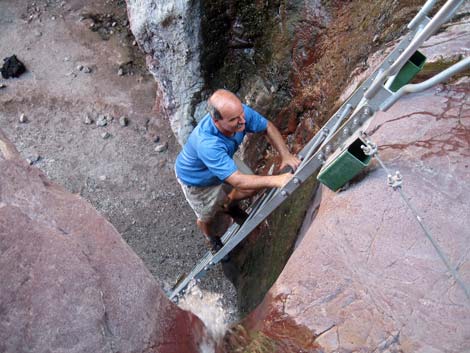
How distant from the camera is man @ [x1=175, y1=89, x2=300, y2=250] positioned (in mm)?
3627

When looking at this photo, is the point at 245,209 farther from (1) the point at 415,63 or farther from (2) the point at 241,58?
(1) the point at 415,63

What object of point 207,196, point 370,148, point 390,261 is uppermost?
point 370,148

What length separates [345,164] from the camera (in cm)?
293

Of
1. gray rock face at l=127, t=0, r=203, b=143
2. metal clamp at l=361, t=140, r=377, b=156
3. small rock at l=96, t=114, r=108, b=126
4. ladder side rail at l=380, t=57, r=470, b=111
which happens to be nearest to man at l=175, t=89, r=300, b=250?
metal clamp at l=361, t=140, r=377, b=156

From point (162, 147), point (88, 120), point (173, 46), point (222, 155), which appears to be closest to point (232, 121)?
point (222, 155)

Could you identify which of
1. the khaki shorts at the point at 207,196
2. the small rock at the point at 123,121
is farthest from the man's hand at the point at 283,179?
the small rock at the point at 123,121

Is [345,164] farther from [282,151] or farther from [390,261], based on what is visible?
[282,151]

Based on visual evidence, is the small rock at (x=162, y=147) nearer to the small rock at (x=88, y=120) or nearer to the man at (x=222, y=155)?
the small rock at (x=88, y=120)

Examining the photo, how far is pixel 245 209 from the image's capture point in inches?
207

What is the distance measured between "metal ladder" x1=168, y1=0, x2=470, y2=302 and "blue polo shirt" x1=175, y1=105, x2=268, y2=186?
0.38 m

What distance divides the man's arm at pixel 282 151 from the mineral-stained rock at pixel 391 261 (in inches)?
22.2

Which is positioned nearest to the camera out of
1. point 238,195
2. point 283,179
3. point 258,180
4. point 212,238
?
point 283,179

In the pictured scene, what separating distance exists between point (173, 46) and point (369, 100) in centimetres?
329

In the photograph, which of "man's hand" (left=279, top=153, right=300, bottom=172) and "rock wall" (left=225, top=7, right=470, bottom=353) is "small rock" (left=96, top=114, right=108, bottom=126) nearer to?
"man's hand" (left=279, top=153, right=300, bottom=172)
